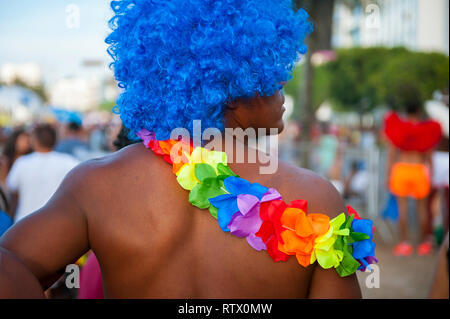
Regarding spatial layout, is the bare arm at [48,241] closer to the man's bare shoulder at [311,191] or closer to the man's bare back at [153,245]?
the man's bare back at [153,245]

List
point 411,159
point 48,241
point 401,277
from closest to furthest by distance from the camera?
point 48,241, point 401,277, point 411,159

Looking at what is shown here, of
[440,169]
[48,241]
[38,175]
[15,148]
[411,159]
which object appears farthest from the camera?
[440,169]

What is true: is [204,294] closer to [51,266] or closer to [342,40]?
[51,266]

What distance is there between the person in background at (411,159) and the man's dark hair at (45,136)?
4.05 m

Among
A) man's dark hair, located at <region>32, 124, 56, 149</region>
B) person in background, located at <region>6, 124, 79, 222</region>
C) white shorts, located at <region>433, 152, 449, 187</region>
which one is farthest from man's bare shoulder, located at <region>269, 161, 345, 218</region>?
white shorts, located at <region>433, 152, 449, 187</region>

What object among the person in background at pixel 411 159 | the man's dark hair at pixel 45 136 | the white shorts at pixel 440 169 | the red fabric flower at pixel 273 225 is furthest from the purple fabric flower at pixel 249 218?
the white shorts at pixel 440 169

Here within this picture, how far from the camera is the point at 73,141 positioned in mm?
5668

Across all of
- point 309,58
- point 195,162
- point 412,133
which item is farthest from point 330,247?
point 309,58

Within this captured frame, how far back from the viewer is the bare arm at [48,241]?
1.14 m

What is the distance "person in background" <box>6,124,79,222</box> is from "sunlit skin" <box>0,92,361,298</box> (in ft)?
8.79

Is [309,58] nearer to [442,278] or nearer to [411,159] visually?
[411,159]

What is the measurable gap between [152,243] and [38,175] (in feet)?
9.78

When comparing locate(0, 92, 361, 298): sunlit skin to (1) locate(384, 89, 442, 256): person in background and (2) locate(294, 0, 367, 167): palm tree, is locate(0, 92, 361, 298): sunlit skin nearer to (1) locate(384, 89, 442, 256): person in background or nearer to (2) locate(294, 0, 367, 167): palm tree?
(1) locate(384, 89, 442, 256): person in background

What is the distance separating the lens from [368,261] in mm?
1389
